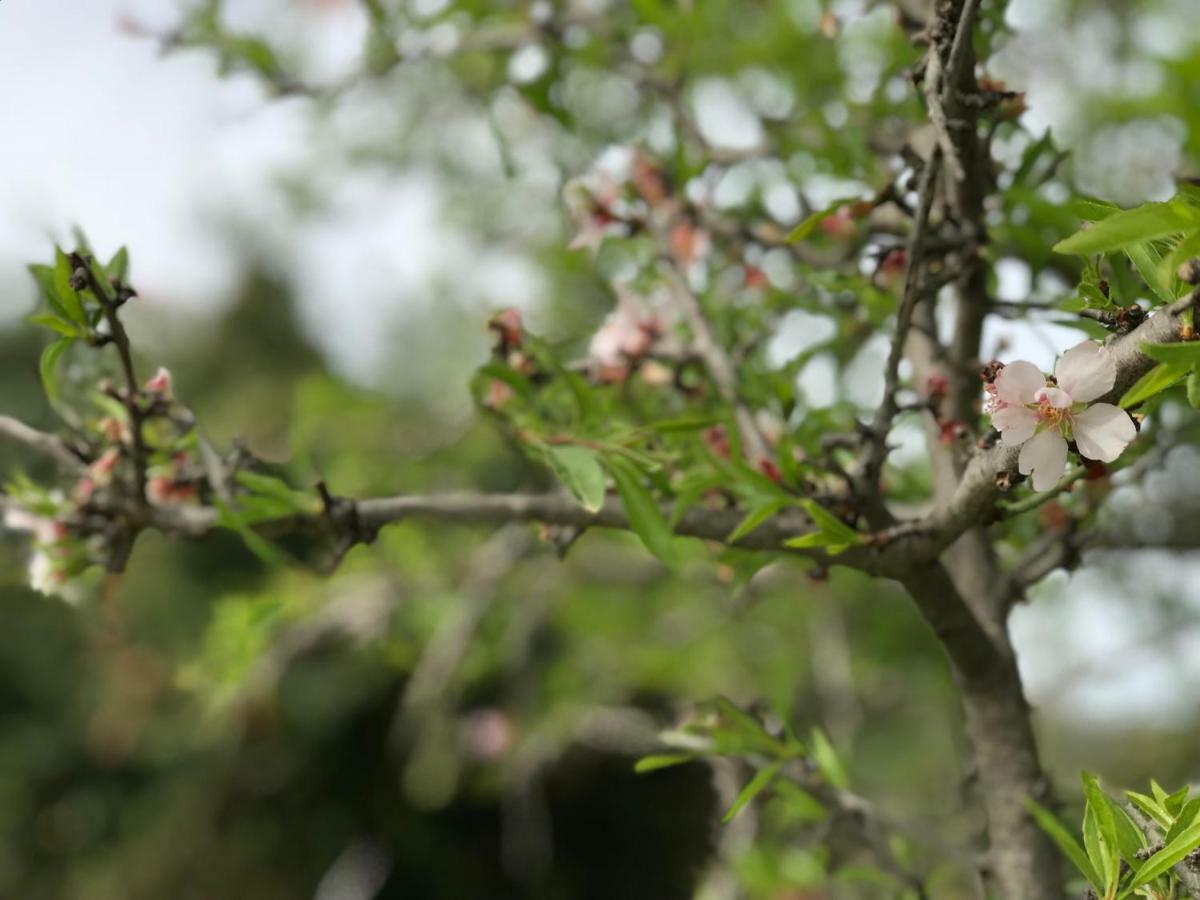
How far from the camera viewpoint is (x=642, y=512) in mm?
602

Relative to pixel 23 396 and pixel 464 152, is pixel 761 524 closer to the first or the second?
pixel 464 152

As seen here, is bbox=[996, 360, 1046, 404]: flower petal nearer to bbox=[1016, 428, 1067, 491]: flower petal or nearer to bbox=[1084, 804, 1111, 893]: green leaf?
bbox=[1016, 428, 1067, 491]: flower petal

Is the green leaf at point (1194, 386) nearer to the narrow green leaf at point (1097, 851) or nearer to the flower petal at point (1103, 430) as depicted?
the flower petal at point (1103, 430)

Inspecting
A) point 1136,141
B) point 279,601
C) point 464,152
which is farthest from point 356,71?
point 464,152

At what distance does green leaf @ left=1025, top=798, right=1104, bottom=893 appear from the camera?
499mm

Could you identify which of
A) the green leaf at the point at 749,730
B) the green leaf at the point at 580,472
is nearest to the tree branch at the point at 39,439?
the green leaf at the point at 580,472

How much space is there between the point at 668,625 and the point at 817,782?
177 cm

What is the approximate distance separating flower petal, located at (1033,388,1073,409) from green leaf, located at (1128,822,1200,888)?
190mm

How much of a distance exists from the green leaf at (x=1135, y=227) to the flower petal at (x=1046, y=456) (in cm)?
10

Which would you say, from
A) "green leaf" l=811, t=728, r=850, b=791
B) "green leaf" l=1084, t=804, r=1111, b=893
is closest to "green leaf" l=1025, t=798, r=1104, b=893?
"green leaf" l=1084, t=804, r=1111, b=893

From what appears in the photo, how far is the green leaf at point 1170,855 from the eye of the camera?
1.47 feet

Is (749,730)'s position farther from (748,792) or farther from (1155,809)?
(1155,809)

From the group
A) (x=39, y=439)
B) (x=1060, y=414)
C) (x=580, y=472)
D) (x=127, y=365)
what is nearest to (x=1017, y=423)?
(x=1060, y=414)

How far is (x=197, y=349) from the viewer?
5.51 meters
